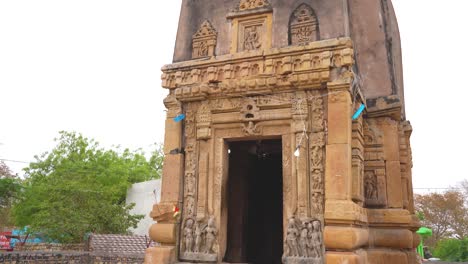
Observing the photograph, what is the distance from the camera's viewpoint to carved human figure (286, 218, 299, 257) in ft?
20.6

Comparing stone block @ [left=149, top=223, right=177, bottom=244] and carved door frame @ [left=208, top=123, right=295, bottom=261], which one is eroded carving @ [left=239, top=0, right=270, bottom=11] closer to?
carved door frame @ [left=208, top=123, right=295, bottom=261]

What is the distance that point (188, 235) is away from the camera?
6.96 metres

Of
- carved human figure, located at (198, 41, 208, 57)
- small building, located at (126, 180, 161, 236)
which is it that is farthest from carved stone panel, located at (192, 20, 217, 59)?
small building, located at (126, 180, 161, 236)

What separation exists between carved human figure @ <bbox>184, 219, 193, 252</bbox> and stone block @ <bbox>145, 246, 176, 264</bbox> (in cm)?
25

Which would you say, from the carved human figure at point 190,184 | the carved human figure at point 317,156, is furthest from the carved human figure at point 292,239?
the carved human figure at point 190,184

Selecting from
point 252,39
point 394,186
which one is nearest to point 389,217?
point 394,186

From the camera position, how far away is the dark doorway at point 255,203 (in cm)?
904

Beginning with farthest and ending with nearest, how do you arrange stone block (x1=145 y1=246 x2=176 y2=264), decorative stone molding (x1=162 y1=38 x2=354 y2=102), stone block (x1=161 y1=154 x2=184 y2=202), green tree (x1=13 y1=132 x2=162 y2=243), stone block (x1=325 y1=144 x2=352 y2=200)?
green tree (x1=13 y1=132 x2=162 y2=243)
stone block (x1=161 y1=154 x2=184 y2=202)
stone block (x1=145 y1=246 x2=176 y2=264)
decorative stone molding (x1=162 y1=38 x2=354 y2=102)
stone block (x1=325 y1=144 x2=352 y2=200)

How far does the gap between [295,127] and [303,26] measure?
182cm

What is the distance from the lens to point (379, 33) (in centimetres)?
842

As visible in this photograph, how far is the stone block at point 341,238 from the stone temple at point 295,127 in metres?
0.01

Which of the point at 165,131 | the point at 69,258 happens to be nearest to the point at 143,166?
the point at 69,258

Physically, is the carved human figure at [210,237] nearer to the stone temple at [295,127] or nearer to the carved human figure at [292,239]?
the stone temple at [295,127]

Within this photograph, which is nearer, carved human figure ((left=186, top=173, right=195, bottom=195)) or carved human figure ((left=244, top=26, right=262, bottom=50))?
carved human figure ((left=186, top=173, right=195, bottom=195))
